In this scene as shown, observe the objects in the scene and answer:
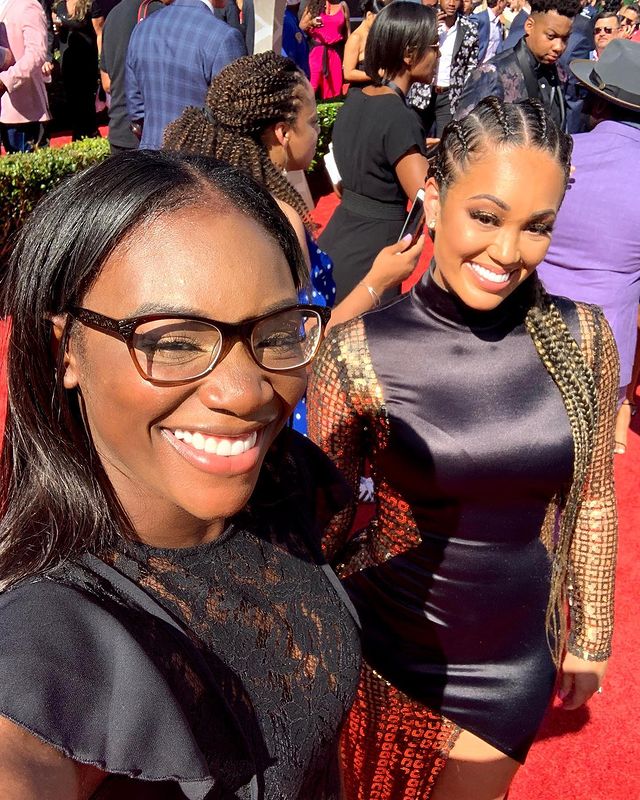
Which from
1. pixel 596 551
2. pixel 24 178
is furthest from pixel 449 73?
pixel 596 551

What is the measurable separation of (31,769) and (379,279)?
255cm

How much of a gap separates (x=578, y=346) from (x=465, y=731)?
1.02m

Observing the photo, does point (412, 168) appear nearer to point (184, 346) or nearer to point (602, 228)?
point (602, 228)

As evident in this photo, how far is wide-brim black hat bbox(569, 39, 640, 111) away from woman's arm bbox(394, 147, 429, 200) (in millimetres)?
936

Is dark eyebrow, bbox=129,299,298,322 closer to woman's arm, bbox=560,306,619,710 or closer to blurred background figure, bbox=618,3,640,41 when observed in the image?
woman's arm, bbox=560,306,619,710

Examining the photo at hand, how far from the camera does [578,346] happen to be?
1.93 metres

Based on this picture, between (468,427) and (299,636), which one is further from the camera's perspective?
(468,427)

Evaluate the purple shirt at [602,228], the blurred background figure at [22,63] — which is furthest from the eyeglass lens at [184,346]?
the blurred background figure at [22,63]

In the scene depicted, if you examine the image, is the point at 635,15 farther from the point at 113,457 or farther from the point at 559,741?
the point at 113,457

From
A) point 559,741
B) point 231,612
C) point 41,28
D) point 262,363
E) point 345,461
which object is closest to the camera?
point 262,363

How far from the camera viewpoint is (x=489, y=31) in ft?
33.0

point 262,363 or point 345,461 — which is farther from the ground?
point 262,363

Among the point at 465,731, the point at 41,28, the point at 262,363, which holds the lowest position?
the point at 465,731

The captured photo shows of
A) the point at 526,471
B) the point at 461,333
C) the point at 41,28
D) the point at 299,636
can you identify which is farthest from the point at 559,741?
the point at 41,28
